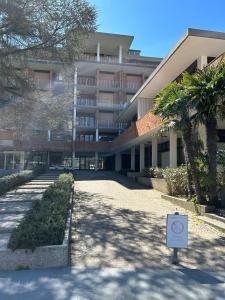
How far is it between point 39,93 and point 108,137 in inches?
1234

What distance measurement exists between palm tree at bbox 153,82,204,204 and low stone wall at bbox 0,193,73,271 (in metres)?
6.47

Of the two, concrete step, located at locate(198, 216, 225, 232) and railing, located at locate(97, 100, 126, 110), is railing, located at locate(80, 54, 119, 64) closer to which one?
railing, located at locate(97, 100, 126, 110)

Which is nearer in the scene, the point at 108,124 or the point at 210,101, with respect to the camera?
the point at 210,101

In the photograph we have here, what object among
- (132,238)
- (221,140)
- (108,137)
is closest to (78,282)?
(132,238)

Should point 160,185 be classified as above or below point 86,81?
below

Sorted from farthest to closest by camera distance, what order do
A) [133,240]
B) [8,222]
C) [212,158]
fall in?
[212,158]
[8,222]
[133,240]

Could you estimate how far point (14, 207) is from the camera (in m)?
12.4

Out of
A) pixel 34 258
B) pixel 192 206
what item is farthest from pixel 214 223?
pixel 34 258

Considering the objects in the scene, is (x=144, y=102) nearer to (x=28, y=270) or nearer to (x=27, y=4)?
(x=27, y=4)

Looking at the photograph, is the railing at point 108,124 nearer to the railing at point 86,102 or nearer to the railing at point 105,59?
the railing at point 86,102

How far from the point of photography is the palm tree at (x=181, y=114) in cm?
1133

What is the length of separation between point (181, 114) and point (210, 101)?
1657 millimetres

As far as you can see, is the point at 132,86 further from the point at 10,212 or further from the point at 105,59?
the point at 10,212

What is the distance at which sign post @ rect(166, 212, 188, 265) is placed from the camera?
6.20 m
